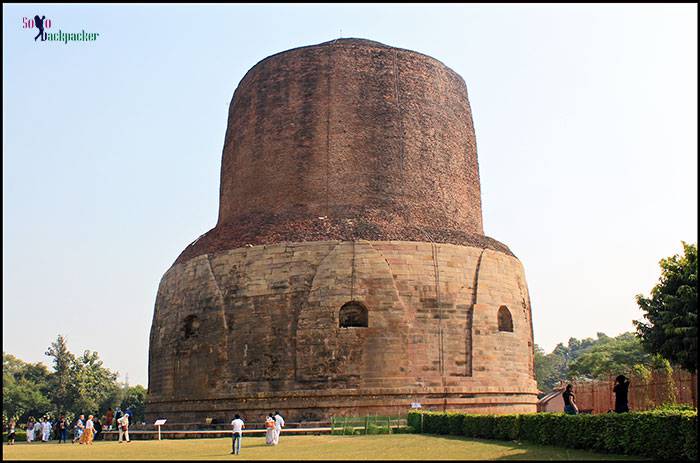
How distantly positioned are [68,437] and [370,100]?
1447cm

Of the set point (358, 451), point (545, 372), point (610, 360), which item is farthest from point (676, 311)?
point (545, 372)

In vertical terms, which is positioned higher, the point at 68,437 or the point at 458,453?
the point at 458,453

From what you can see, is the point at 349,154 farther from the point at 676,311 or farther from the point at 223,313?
the point at 676,311

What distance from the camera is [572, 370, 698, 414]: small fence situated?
17.9 metres

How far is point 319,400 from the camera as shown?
1725cm

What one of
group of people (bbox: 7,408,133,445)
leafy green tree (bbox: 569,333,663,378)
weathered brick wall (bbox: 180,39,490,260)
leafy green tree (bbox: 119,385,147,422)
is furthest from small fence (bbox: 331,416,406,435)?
leafy green tree (bbox: 119,385,147,422)

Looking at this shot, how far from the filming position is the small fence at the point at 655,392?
17891 millimetres

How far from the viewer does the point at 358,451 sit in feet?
36.9

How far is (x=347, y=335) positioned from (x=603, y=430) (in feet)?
26.0

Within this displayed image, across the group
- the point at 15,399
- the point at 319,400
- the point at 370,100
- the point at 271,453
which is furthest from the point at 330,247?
the point at 15,399

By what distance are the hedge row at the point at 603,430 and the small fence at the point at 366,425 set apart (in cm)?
151

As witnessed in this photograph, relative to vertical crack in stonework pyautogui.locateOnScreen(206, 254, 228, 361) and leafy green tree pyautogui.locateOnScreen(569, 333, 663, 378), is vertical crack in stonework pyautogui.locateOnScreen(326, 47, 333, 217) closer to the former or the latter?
vertical crack in stonework pyautogui.locateOnScreen(206, 254, 228, 361)

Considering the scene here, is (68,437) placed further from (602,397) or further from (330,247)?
(602,397)

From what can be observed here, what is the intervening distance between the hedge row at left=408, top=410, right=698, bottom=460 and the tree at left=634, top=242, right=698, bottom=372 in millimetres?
3021
